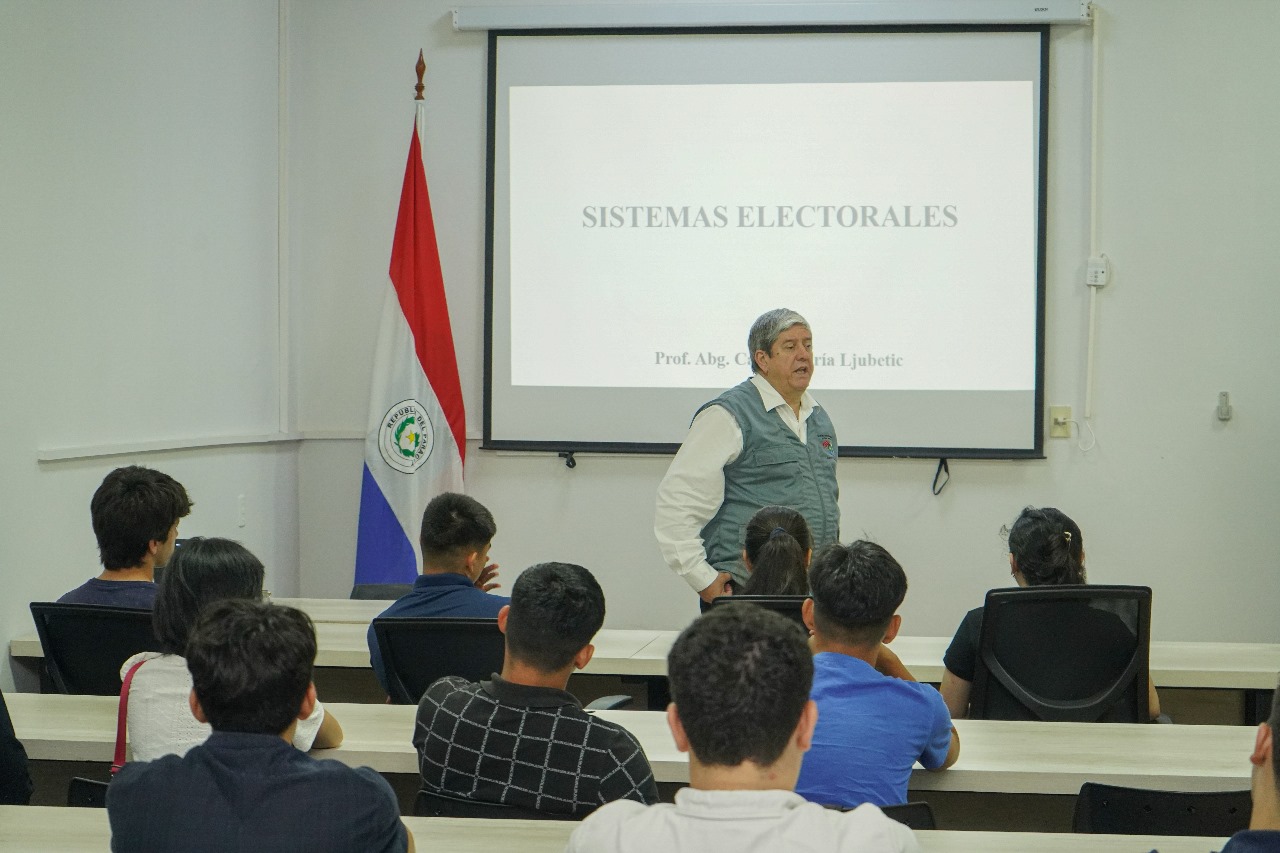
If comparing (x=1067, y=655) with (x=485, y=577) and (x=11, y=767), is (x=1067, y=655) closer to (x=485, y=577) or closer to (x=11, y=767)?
(x=485, y=577)

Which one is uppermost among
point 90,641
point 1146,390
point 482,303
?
point 482,303

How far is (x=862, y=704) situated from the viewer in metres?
1.85

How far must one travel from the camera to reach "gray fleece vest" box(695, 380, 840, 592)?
3.53 metres

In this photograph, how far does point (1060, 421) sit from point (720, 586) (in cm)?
224

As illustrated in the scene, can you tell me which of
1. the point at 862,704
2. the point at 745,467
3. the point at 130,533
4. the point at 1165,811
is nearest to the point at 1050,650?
the point at 1165,811

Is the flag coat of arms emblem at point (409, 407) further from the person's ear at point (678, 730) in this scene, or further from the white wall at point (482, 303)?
the person's ear at point (678, 730)

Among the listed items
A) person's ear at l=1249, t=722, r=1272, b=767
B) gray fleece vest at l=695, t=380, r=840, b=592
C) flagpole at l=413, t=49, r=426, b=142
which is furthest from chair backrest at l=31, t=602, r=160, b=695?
flagpole at l=413, t=49, r=426, b=142

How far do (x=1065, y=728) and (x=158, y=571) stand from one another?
2.24 meters

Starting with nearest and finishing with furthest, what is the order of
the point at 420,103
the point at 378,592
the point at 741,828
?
the point at 741,828 → the point at 378,592 → the point at 420,103

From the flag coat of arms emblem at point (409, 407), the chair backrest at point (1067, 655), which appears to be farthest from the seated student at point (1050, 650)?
the flag coat of arms emblem at point (409, 407)

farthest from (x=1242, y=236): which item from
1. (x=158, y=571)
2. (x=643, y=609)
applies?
(x=158, y=571)

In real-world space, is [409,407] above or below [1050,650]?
above

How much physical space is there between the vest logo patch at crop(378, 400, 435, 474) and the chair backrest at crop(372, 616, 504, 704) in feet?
8.34

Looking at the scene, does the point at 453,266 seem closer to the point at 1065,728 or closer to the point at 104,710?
the point at 104,710
